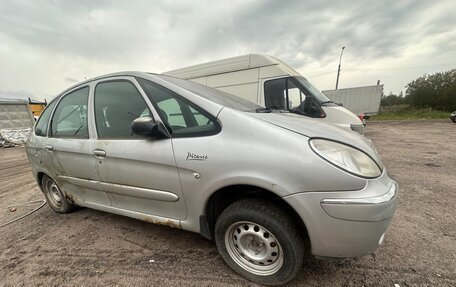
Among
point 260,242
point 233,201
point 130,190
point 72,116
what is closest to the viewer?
point 260,242

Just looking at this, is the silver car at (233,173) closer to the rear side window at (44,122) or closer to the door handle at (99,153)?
the door handle at (99,153)

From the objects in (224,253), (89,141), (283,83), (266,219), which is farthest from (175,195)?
(283,83)

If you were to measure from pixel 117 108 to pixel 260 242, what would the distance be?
185 centimetres

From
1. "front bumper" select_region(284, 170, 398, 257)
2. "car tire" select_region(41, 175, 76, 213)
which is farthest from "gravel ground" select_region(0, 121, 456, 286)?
"front bumper" select_region(284, 170, 398, 257)

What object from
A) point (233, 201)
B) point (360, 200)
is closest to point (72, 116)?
point (233, 201)

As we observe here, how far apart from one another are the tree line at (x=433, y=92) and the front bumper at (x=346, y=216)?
103 ft

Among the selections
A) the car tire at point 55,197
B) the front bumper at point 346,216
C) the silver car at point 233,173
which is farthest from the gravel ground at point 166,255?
the front bumper at point 346,216

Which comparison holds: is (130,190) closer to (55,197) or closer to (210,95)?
(210,95)

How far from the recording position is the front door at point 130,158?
193cm

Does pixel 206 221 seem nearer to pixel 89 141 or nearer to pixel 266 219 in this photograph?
pixel 266 219

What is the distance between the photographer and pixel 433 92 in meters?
25.5

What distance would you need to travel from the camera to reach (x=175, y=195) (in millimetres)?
1944

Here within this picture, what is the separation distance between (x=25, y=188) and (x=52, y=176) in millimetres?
2559

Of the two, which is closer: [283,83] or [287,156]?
[287,156]
